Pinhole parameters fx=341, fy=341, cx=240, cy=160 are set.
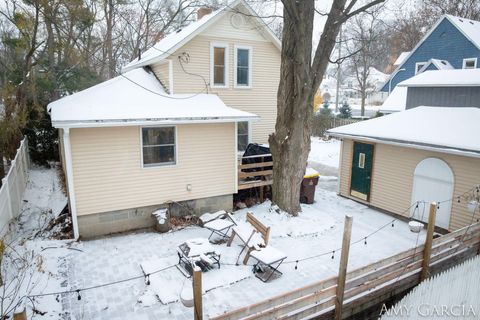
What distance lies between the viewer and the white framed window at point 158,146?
→ 9477 millimetres

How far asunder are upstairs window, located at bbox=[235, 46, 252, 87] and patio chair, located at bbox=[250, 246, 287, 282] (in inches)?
314

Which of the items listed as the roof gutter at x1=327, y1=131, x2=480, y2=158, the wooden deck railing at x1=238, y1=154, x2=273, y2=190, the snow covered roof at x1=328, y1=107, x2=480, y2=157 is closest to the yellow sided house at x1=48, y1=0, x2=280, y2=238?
the wooden deck railing at x1=238, y1=154, x2=273, y2=190

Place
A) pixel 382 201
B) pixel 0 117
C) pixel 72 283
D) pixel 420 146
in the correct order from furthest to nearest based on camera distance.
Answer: pixel 0 117
pixel 382 201
pixel 420 146
pixel 72 283

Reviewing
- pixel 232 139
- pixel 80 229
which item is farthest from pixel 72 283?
pixel 232 139

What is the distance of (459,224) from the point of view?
917cm

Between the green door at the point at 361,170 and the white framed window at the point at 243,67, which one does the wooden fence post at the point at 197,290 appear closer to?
the green door at the point at 361,170

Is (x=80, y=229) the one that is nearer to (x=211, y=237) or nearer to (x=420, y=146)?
(x=211, y=237)

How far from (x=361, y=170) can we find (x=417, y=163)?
2.11 meters

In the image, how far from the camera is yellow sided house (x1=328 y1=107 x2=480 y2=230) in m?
8.98

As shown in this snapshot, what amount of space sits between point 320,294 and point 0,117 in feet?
47.3


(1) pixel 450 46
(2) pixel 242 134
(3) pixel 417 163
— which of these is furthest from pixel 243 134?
(1) pixel 450 46

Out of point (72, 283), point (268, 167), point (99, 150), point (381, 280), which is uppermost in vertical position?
point (99, 150)

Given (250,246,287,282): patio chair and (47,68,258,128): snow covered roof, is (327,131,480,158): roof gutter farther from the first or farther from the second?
(250,246,287,282): patio chair

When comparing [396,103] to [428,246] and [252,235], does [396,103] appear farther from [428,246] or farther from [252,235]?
[252,235]
